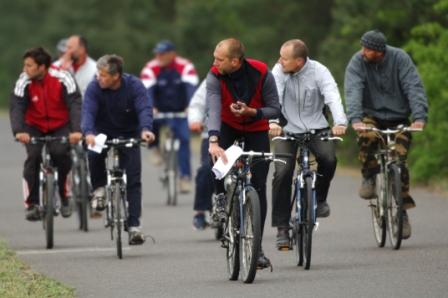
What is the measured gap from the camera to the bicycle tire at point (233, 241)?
12.5m

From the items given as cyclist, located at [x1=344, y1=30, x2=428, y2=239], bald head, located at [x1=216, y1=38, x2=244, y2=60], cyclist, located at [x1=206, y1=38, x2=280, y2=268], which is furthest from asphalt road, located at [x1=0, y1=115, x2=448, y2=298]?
bald head, located at [x1=216, y1=38, x2=244, y2=60]

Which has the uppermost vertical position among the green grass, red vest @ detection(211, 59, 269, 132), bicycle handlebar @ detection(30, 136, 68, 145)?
red vest @ detection(211, 59, 269, 132)

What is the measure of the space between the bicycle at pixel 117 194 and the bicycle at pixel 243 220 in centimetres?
211

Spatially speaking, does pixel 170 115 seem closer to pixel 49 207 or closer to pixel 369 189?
pixel 49 207

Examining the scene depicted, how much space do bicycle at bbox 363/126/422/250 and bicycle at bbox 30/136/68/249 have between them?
3129mm

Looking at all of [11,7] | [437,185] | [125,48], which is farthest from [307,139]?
[11,7]

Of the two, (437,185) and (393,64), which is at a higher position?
(393,64)

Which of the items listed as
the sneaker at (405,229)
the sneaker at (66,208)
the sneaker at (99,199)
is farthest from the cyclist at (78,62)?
the sneaker at (405,229)

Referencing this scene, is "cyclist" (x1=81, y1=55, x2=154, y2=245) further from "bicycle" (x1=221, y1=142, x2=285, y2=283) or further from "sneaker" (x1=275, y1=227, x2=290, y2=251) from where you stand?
"bicycle" (x1=221, y1=142, x2=285, y2=283)

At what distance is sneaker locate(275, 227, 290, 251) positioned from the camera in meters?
13.5

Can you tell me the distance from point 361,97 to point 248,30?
29432 millimetres

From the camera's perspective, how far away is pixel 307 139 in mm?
13680

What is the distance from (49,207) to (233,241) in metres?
3.95

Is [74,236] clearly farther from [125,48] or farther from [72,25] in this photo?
[72,25]
